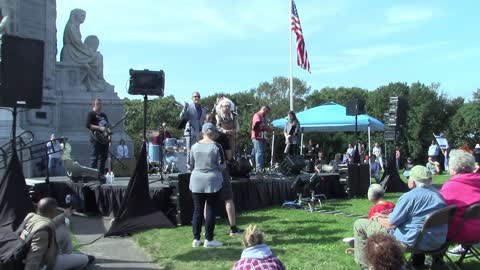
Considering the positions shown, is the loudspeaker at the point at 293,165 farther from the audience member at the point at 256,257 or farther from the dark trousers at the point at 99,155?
the audience member at the point at 256,257

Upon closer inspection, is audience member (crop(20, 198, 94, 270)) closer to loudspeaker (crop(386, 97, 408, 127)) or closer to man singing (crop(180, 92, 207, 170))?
man singing (crop(180, 92, 207, 170))

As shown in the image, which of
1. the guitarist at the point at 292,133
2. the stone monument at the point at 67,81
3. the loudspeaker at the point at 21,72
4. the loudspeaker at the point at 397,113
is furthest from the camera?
the stone monument at the point at 67,81

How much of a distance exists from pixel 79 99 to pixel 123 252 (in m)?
14.6

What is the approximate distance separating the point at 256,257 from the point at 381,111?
54046 mm

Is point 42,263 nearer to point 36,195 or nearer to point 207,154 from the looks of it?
point 207,154

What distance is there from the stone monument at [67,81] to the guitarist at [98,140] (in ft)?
24.9

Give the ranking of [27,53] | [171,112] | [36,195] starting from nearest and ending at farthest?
[27,53]
[36,195]
[171,112]

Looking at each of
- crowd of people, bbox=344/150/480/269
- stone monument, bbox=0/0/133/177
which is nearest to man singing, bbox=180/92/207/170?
crowd of people, bbox=344/150/480/269

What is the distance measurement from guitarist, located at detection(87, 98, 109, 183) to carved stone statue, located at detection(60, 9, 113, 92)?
10.9 meters

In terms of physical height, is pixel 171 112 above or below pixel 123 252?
above

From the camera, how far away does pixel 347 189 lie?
1316 centimetres

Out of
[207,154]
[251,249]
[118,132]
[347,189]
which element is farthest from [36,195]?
[118,132]

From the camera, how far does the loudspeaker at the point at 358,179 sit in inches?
512

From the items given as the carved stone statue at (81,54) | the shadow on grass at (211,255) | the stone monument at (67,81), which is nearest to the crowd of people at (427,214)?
the shadow on grass at (211,255)
